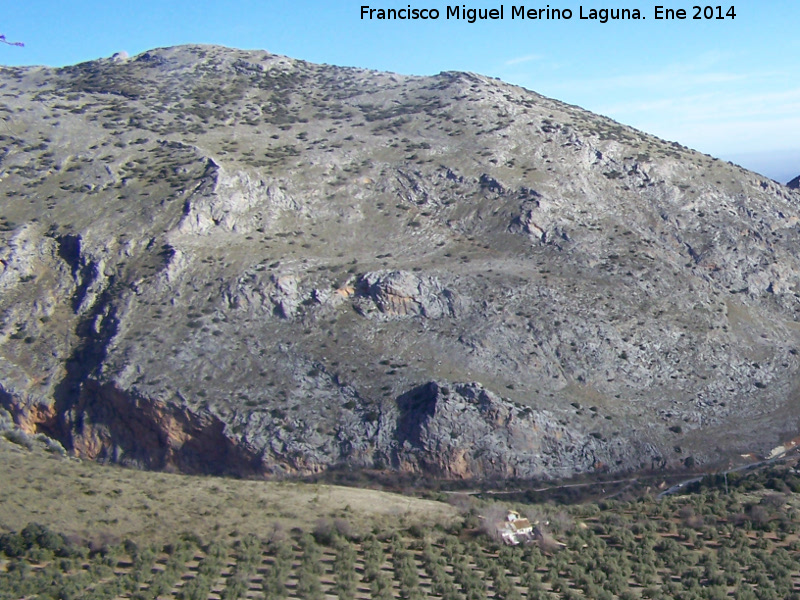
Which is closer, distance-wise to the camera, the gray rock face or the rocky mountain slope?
the rocky mountain slope

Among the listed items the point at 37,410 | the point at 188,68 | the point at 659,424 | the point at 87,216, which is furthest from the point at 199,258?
the point at 188,68

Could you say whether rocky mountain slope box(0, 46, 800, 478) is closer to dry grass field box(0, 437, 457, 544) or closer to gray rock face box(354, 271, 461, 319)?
gray rock face box(354, 271, 461, 319)

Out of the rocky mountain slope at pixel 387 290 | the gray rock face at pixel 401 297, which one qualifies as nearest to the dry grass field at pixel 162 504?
the rocky mountain slope at pixel 387 290

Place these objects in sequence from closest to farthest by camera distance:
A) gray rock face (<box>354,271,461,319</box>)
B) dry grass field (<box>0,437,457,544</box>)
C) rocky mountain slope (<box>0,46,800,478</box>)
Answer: dry grass field (<box>0,437,457,544</box>) → rocky mountain slope (<box>0,46,800,478</box>) → gray rock face (<box>354,271,461,319</box>)

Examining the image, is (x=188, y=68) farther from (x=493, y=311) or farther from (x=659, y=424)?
(x=659, y=424)

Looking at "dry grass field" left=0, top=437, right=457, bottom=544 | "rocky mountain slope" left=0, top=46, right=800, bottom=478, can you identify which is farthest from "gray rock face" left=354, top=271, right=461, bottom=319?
"dry grass field" left=0, top=437, right=457, bottom=544

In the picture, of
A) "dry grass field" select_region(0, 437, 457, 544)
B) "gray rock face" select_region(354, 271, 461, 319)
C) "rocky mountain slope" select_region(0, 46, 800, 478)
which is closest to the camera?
"dry grass field" select_region(0, 437, 457, 544)

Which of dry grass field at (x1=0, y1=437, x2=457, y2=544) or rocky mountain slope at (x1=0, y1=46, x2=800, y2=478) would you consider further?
rocky mountain slope at (x1=0, y1=46, x2=800, y2=478)

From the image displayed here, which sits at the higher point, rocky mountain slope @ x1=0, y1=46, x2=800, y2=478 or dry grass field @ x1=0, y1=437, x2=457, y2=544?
rocky mountain slope @ x1=0, y1=46, x2=800, y2=478

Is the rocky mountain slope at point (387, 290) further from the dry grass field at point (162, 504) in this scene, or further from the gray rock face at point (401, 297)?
the dry grass field at point (162, 504)
